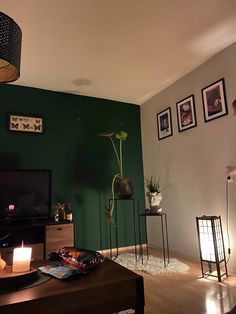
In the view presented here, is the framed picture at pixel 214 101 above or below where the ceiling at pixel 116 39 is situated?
below

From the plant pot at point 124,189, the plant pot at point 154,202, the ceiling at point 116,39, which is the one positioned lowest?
the plant pot at point 154,202

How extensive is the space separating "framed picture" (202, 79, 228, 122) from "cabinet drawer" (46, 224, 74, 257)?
2132mm

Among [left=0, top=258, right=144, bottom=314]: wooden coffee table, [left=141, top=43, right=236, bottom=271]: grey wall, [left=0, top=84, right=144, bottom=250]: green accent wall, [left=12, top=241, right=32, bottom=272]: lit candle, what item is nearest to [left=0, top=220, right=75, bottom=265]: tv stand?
[left=0, top=84, right=144, bottom=250]: green accent wall

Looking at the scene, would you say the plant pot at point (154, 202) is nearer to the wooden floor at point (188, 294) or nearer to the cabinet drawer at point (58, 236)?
the wooden floor at point (188, 294)

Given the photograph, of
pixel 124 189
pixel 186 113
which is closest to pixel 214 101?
pixel 186 113

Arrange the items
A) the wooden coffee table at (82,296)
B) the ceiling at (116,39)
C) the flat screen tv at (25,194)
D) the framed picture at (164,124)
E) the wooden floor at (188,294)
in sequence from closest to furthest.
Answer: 1. the wooden coffee table at (82,296)
2. the wooden floor at (188,294)
3. the ceiling at (116,39)
4. the flat screen tv at (25,194)
5. the framed picture at (164,124)

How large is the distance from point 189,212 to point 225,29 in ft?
7.03

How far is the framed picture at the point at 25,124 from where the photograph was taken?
3365mm

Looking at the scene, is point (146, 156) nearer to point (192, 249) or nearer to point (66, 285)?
point (192, 249)

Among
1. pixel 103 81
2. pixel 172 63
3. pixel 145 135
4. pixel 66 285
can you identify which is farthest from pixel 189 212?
pixel 66 285

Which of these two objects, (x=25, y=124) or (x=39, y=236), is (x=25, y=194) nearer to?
(x=39, y=236)

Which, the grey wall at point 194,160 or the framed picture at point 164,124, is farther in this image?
the framed picture at point 164,124

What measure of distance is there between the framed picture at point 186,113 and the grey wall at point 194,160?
0.23ft

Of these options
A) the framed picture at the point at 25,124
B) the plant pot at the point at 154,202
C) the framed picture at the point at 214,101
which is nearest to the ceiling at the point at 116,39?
A: the framed picture at the point at 214,101
